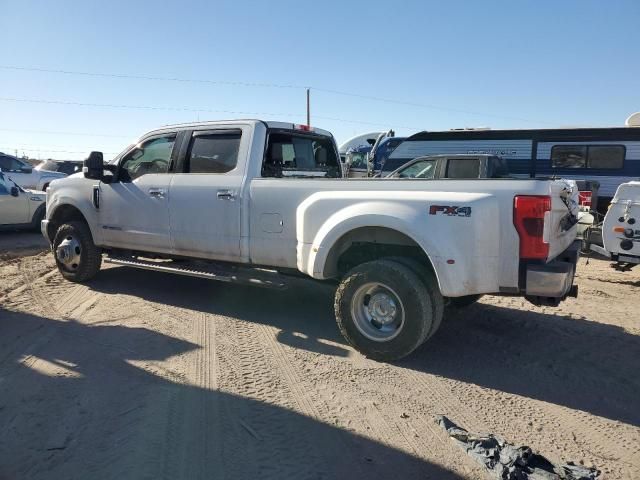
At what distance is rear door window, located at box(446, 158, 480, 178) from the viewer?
11.2m

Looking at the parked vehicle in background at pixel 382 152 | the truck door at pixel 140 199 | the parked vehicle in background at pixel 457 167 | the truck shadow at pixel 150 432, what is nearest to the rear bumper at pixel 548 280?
the truck shadow at pixel 150 432

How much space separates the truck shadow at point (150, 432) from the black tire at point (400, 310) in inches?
45.9

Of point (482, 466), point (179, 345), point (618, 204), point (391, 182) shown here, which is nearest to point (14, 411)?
point (179, 345)

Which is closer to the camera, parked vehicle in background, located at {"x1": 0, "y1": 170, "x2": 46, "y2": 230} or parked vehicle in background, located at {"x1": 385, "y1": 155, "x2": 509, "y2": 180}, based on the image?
parked vehicle in background, located at {"x1": 385, "y1": 155, "x2": 509, "y2": 180}

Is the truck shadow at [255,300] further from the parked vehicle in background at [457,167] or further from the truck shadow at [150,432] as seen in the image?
the parked vehicle in background at [457,167]

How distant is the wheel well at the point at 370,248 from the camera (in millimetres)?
4445

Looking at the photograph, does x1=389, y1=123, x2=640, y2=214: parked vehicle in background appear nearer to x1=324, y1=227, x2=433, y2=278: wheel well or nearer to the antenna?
the antenna

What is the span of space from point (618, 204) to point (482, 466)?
17.8ft

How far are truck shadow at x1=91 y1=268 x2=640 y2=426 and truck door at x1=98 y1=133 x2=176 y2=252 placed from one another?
0.77 meters

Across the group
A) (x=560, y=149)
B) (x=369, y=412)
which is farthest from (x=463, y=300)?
(x=560, y=149)

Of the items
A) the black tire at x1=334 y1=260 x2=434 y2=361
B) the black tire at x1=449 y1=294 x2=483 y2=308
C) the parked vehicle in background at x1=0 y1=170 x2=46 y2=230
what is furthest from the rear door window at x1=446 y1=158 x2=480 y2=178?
the parked vehicle in background at x1=0 y1=170 x2=46 y2=230

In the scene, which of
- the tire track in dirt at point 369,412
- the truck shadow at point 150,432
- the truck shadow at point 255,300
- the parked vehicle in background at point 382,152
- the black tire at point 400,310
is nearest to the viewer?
the truck shadow at point 150,432

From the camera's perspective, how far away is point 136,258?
21.3ft

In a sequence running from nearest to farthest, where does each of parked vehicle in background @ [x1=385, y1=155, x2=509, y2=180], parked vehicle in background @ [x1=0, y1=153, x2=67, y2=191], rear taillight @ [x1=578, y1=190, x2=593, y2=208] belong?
parked vehicle in background @ [x1=385, y1=155, x2=509, y2=180] < rear taillight @ [x1=578, y1=190, x2=593, y2=208] < parked vehicle in background @ [x1=0, y1=153, x2=67, y2=191]
